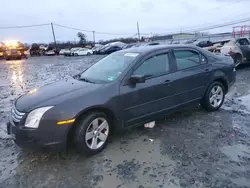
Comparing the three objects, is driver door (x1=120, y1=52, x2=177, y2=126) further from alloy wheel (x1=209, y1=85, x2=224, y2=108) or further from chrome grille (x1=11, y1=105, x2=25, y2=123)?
chrome grille (x1=11, y1=105, x2=25, y2=123)

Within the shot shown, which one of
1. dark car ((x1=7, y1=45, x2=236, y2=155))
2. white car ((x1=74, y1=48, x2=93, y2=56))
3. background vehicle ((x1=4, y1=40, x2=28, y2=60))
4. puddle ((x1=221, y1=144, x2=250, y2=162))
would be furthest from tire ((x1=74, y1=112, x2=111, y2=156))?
white car ((x1=74, y1=48, x2=93, y2=56))

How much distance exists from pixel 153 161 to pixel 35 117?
1.81 metres

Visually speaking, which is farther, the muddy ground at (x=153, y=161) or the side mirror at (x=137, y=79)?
the side mirror at (x=137, y=79)

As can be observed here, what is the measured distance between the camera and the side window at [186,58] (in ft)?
15.6

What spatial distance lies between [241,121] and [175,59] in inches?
75.1

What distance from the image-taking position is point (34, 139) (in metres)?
3.28

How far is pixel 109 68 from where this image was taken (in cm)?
448

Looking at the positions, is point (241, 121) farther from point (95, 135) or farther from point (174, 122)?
point (95, 135)

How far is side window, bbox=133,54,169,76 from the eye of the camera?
4.21 metres

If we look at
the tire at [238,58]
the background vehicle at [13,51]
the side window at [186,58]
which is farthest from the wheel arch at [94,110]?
the background vehicle at [13,51]

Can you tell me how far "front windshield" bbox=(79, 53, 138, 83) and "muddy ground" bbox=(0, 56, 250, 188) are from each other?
114 centimetres

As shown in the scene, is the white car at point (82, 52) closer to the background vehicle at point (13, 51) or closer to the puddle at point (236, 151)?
the background vehicle at point (13, 51)

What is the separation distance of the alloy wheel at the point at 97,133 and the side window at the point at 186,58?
77.2 inches

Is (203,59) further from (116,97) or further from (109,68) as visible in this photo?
(116,97)
